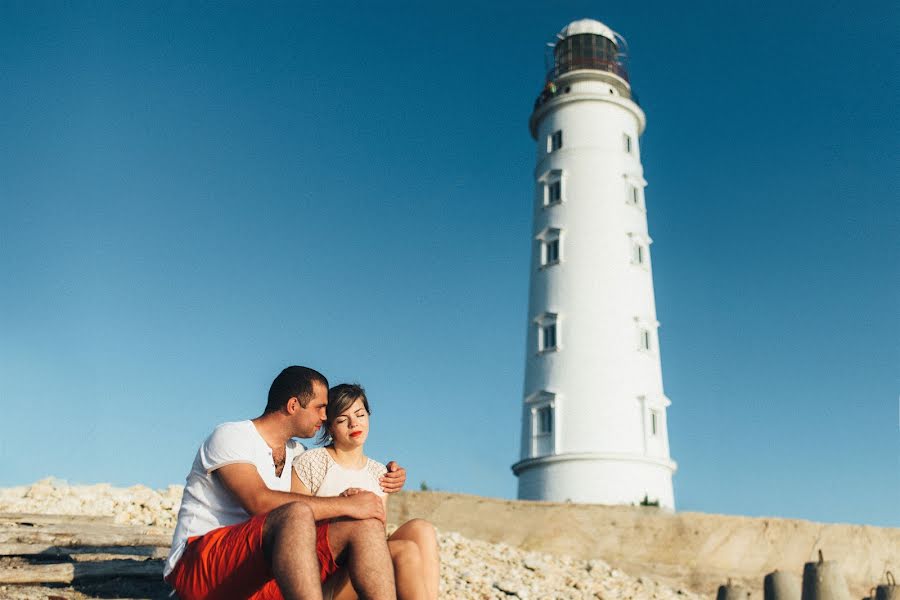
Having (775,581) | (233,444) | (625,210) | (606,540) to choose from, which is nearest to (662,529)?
(606,540)

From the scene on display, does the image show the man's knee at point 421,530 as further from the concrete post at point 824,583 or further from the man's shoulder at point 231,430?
the concrete post at point 824,583

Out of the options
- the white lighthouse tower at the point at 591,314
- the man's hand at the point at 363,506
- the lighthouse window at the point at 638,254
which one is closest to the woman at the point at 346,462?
the man's hand at the point at 363,506

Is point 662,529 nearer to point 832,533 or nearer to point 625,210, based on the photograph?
point 832,533

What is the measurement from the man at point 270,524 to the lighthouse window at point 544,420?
1692cm

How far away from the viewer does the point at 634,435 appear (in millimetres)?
20109

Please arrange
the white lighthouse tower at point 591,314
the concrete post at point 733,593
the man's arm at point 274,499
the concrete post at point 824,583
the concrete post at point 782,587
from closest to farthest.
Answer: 1. the man's arm at point 274,499
2. the concrete post at point 824,583
3. the concrete post at point 733,593
4. the concrete post at point 782,587
5. the white lighthouse tower at point 591,314

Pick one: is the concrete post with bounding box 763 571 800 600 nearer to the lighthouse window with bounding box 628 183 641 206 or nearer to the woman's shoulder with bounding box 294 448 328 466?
the woman's shoulder with bounding box 294 448 328 466

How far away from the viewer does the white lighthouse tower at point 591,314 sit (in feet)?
65.6

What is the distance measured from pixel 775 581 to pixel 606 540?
261 centimetres

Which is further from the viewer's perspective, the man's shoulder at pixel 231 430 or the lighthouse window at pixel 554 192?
the lighthouse window at pixel 554 192

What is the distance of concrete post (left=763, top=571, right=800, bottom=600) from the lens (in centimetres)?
894

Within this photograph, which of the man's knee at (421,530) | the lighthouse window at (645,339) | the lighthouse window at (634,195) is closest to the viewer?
the man's knee at (421,530)

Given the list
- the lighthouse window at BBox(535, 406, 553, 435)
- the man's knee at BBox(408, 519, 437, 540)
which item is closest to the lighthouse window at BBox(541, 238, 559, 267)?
the lighthouse window at BBox(535, 406, 553, 435)

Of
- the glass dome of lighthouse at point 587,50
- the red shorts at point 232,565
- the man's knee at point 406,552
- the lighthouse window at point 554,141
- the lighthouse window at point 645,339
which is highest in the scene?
the glass dome of lighthouse at point 587,50
